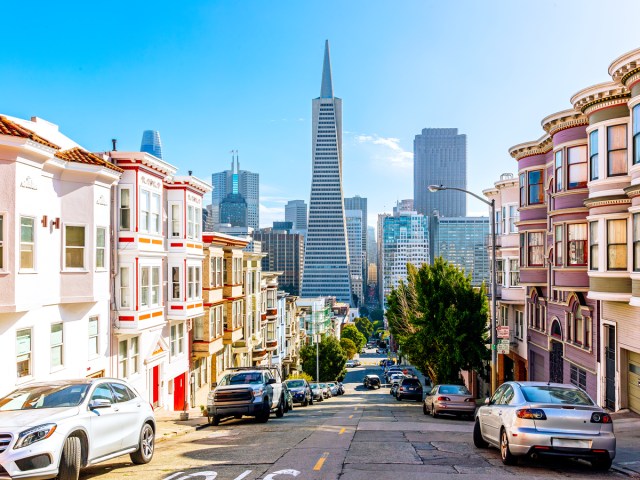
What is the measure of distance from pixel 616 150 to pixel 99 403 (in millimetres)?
17538

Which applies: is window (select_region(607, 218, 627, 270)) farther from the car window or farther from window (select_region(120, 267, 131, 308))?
window (select_region(120, 267, 131, 308))

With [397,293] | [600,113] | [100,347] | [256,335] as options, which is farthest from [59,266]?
[397,293]

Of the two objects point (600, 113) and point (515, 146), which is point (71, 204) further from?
point (515, 146)

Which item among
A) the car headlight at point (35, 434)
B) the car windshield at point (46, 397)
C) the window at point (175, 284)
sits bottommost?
the car headlight at point (35, 434)

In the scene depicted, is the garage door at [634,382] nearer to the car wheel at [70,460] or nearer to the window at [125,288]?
the car wheel at [70,460]

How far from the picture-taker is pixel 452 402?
2400cm

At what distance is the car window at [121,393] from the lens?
1131cm

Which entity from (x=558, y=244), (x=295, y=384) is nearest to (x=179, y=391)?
(x=295, y=384)

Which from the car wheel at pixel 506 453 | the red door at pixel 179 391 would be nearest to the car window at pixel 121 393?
the car wheel at pixel 506 453

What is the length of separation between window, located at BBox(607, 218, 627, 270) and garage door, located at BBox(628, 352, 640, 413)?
3.15 meters

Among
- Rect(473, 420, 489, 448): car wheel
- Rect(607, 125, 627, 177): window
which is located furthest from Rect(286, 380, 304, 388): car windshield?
Rect(473, 420, 489, 448): car wheel

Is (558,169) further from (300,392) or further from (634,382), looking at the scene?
(300,392)

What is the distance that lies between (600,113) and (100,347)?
1926 centimetres

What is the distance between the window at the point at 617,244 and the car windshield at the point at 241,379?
12.2m
